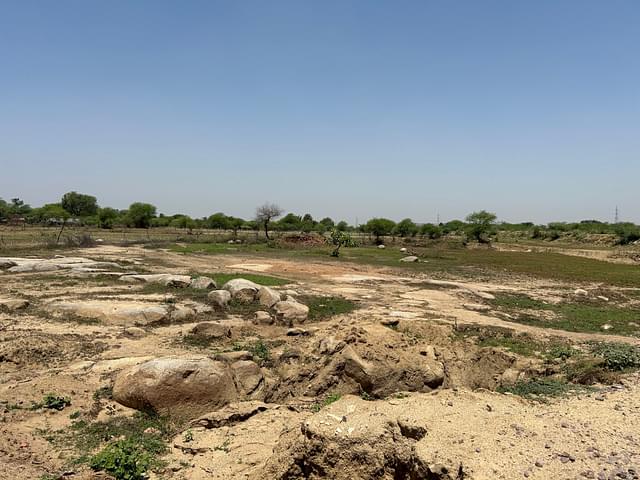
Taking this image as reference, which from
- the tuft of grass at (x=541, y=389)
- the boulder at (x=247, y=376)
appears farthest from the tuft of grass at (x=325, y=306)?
the tuft of grass at (x=541, y=389)

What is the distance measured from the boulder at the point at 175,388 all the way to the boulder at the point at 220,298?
255 inches

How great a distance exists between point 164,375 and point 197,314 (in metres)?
6.04

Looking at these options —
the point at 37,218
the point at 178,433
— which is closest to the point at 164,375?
the point at 178,433

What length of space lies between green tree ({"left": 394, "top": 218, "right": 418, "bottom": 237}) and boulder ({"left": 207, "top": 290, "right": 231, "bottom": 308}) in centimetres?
5403

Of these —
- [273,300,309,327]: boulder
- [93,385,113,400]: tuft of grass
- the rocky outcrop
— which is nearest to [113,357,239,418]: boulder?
the rocky outcrop

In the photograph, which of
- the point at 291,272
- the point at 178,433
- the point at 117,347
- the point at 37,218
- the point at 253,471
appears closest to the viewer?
the point at 253,471

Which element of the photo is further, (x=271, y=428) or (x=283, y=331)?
(x=283, y=331)

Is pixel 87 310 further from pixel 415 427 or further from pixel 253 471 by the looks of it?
pixel 415 427

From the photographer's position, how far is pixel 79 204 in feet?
275

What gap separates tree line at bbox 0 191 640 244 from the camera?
199 feet

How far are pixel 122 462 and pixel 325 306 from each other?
424 inches

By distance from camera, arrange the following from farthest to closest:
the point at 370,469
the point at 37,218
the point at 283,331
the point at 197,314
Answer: the point at 37,218 < the point at 197,314 < the point at 283,331 < the point at 370,469

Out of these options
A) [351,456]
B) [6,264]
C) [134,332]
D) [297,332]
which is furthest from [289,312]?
[6,264]

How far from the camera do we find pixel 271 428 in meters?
6.17
